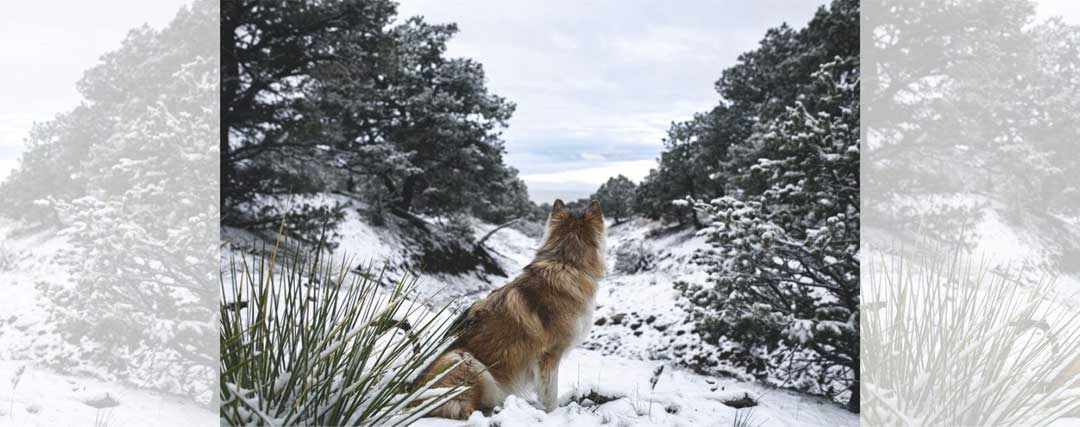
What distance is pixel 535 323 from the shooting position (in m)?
2.20

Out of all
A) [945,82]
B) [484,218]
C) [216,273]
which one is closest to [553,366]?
[216,273]

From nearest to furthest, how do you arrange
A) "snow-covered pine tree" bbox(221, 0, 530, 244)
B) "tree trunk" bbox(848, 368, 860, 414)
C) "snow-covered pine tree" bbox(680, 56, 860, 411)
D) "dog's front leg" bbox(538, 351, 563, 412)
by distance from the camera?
"dog's front leg" bbox(538, 351, 563, 412)
"snow-covered pine tree" bbox(680, 56, 860, 411)
"tree trunk" bbox(848, 368, 860, 414)
"snow-covered pine tree" bbox(221, 0, 530, 244)

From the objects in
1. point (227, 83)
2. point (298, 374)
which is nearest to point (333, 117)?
point (227, 83)

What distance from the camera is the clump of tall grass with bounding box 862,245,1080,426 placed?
1.51 m

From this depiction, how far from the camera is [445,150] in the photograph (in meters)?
6.82

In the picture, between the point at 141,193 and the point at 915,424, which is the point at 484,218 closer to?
the point at 141,193

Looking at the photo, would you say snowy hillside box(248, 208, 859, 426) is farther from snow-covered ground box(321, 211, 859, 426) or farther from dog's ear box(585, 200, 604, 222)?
dog's ear box(585, 200, 604, 222)

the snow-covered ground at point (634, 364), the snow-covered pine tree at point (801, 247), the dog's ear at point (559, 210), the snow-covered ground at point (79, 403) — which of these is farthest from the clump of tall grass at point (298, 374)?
the snow-covered pine tree at point (801, 247)

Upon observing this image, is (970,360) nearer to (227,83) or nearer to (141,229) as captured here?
(141,229)

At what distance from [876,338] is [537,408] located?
1278 mm

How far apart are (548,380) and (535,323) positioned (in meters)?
0.26

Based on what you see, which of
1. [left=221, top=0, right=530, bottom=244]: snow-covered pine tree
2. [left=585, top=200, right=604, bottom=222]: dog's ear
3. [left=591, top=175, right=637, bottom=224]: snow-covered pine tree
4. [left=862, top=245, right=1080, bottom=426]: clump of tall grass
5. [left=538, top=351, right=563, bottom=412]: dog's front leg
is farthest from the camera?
[left=591, top=175, right=637, bottom=224]: snow-covered pine tree

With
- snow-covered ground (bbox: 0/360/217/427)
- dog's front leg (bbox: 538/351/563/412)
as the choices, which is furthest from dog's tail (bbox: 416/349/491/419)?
snow-covered ground (bbox: 0/360/217/427)

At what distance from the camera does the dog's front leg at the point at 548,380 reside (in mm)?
2238
